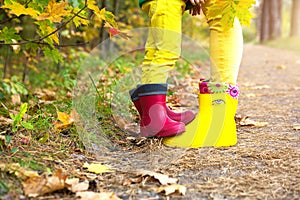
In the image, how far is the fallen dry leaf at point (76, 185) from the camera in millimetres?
1229

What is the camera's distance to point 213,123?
5.89 ft

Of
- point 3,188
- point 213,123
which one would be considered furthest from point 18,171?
point 213,123

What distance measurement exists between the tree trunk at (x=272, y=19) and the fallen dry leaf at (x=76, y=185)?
15.5 metres

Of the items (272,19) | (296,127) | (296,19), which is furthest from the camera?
(272,19)

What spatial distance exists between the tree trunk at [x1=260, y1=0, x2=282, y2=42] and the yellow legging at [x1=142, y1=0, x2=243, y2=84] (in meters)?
14.7

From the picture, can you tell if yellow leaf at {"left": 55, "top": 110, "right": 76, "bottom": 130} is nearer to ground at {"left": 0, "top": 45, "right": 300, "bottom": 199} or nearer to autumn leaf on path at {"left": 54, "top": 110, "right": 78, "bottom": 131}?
autumn leaf on path at {"left": 54, "top": 110, "right": 78, "bottom": 131}

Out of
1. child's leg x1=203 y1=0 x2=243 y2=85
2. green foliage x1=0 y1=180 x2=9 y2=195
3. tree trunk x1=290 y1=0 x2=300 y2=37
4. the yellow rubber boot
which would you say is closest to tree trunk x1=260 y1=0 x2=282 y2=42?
tree trunk x1=290 y1=0 x2=300 y2=37

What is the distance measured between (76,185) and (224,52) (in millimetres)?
936

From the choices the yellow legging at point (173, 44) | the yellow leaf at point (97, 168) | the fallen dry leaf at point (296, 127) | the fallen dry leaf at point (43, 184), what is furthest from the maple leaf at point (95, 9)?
the fallen dry leaf at point (296, 127)

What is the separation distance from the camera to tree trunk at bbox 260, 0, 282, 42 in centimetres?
1559

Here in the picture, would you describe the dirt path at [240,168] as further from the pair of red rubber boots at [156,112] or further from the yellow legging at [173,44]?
the yellow legging at [173,44]

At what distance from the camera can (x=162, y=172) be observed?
145 centimetres

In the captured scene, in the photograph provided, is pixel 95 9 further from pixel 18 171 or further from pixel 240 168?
pixel 240 168

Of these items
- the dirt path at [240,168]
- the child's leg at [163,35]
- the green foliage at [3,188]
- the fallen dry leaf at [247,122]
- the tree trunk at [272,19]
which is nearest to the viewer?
the green foliage at [3,188]
